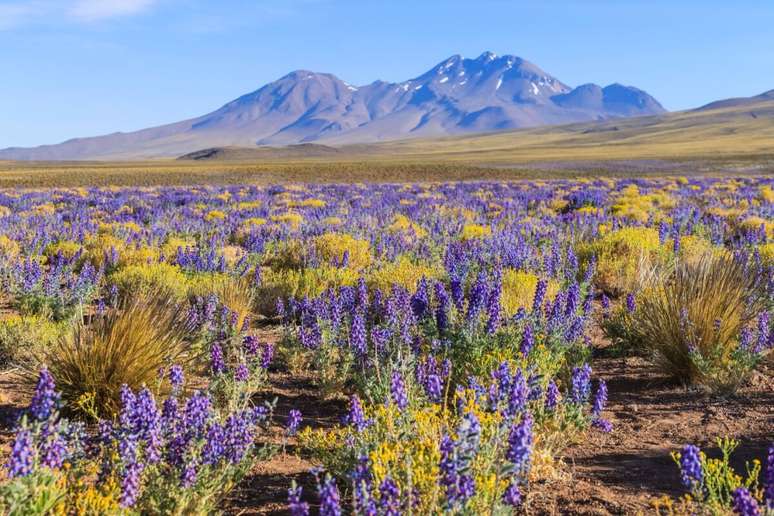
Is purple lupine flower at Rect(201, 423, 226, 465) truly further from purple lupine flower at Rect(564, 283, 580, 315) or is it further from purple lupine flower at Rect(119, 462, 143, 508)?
purple lupine flower at Rect(564, 283, 580, 315)

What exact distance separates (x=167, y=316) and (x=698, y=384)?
4.05m

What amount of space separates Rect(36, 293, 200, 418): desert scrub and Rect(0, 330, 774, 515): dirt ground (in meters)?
0.47

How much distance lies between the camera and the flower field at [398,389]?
2799 millimetres

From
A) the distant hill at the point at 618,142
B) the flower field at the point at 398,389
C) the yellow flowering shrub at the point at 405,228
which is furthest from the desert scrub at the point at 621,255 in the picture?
the distant hill at the point at 618,142

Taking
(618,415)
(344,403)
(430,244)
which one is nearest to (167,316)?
(344,403)

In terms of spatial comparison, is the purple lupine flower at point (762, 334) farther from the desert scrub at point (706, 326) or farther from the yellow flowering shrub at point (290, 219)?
the yellow flowering shrub at point (290, 219)

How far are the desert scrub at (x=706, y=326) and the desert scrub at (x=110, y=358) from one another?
3.76 metres

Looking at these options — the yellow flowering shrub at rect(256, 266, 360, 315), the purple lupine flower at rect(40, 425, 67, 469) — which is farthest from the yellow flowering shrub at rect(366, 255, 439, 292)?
the purple lupine flower at rect(40, 425, 67, 469)

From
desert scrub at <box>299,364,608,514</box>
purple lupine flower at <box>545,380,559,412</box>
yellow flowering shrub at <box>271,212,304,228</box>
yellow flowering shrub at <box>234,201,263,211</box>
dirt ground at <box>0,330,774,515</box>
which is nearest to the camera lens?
desert scrub at <box>299,364,608,514</box>

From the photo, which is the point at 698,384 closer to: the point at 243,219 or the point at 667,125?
the point at 243,219

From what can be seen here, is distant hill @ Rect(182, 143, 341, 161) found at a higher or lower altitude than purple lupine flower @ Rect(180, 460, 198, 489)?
higher

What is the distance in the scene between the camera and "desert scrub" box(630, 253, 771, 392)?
486 centimetres

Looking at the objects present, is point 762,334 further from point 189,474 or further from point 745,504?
point 189,474

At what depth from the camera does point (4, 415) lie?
15.2 feet
